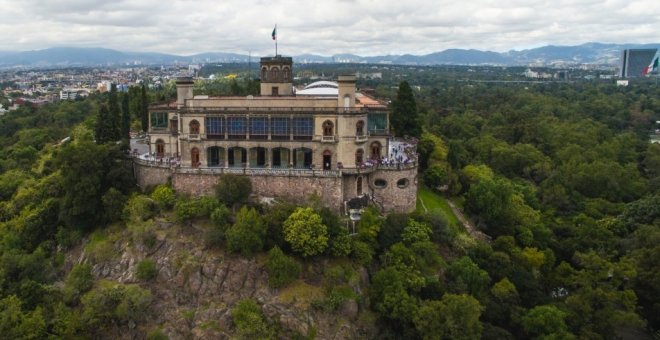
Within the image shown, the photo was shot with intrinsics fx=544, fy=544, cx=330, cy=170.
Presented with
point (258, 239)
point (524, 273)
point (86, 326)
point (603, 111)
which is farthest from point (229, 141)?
point (603, 111)

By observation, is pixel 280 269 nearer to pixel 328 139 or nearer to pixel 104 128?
pixel 328 139

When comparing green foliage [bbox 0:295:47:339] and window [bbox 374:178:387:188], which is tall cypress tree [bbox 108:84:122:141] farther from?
window [bbox 374:178:387:188]

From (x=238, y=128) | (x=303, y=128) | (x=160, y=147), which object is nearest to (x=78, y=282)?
(x=160, y=147)

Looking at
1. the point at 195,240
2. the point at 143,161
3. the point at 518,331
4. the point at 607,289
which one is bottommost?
the point at 518,331

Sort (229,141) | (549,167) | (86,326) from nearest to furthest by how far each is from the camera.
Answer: (86,326) → (229,141) → (549,167)

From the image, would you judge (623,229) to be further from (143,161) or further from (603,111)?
(603,111)

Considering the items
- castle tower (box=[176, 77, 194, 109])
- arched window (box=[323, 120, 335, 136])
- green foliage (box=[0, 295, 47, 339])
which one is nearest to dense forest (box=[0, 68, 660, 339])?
green foliage (box=[0, 295, 47, 339])
